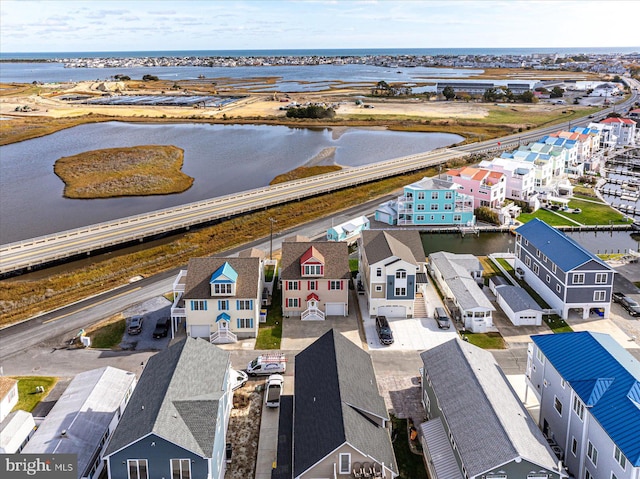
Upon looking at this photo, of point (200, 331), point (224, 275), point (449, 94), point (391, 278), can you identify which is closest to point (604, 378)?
point (391, 278)

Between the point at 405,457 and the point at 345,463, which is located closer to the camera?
the point at 345,463

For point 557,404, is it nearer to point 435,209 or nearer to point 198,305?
point 198,305

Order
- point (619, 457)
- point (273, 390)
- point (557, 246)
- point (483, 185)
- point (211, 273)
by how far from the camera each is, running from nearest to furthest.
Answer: point (619, 457) < point (273, 390) < point (211, 273) < point (557, 246) < point (483, 185)

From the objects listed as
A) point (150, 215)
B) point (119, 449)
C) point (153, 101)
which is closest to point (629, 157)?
point (150, 215)

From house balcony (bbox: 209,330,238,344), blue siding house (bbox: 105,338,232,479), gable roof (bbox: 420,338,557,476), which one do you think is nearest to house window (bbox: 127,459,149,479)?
blue siding house (bbox: 105,338,232,479)

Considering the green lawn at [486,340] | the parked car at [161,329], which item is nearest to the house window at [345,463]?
the green lawn at [486,340]

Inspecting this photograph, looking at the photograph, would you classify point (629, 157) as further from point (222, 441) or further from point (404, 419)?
point (222, 441)

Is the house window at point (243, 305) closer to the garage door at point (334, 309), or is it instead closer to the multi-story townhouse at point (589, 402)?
the garage door at point (334, 309)
